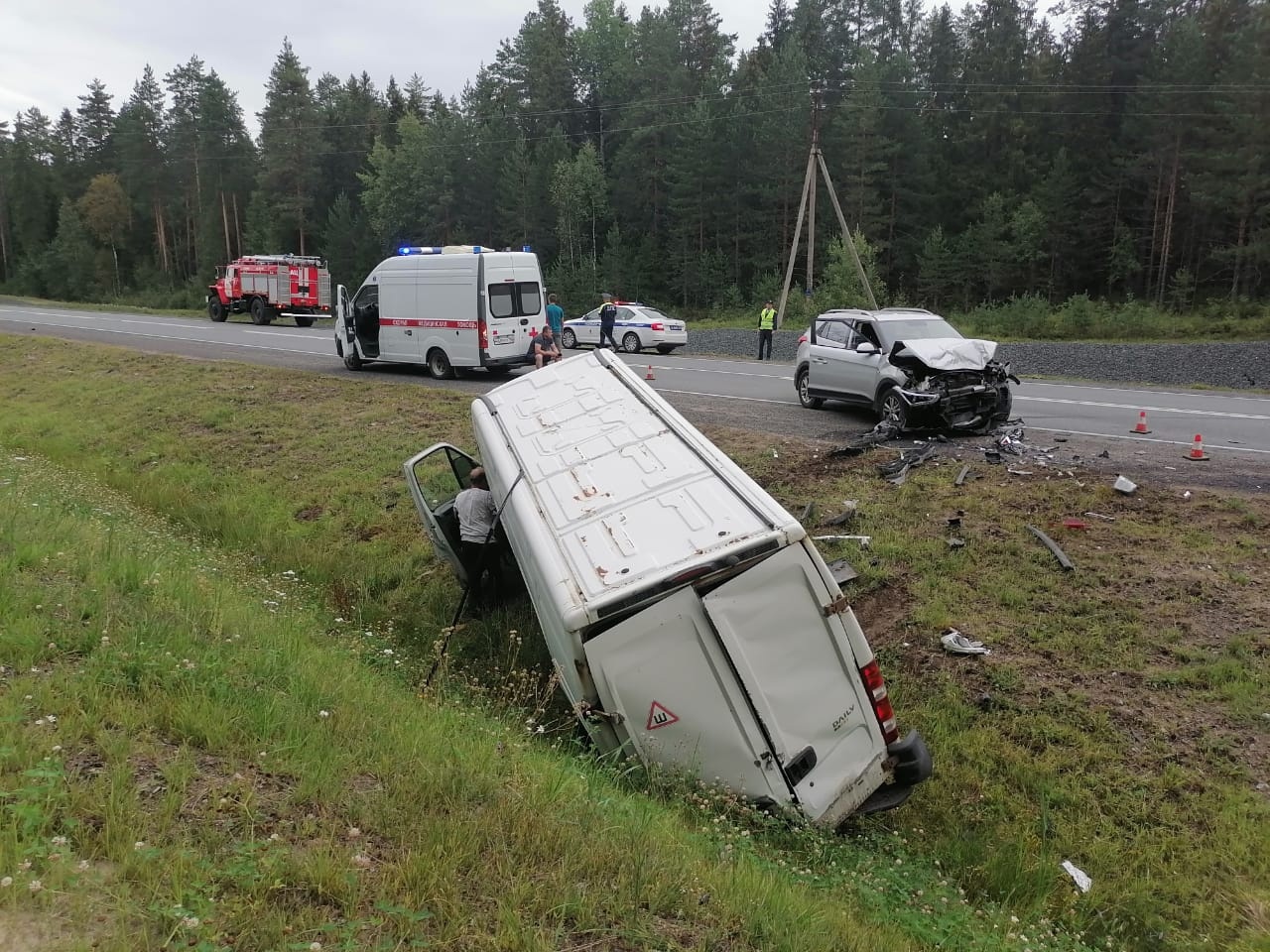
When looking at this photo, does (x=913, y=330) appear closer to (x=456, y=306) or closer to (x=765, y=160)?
(x=456, y=306)

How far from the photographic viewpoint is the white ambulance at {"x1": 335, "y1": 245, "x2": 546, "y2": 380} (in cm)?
1648

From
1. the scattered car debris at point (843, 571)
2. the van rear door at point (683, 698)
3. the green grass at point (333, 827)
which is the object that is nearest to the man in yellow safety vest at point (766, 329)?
the scattered car debris at point (843, 571)

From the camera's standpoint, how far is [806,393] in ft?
47.5

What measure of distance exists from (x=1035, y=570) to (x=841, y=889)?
4589mm

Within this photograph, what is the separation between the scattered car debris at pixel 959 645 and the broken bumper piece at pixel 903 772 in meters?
1.98

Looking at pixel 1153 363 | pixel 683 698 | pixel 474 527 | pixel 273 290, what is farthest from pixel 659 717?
pixel 273 290

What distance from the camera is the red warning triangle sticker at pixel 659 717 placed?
4258 millimetres

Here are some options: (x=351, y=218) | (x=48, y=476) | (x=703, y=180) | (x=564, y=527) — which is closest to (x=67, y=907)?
(x=564, y=527)

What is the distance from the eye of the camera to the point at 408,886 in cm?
288

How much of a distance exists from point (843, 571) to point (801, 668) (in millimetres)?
3742

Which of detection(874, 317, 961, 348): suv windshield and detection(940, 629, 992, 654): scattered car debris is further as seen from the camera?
detection(874, 317, 961, 348): suv windshield

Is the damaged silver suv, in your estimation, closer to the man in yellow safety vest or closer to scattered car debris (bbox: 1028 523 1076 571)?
scattered car debris (bbox: 1028 523 1076 571)

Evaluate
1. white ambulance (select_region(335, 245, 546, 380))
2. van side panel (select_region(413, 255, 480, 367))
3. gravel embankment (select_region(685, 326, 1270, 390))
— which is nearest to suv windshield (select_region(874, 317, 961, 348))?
white ambulance (select_region(335, 245, 546, 380))

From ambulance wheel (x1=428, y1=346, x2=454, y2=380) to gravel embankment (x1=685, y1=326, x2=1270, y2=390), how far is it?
13.0 metres
